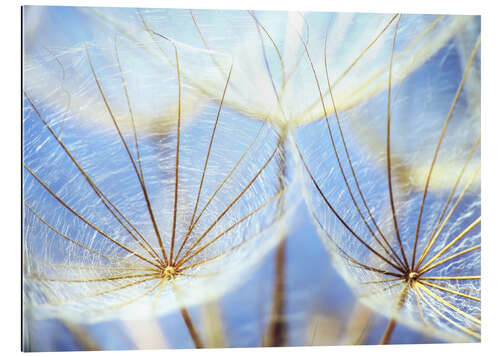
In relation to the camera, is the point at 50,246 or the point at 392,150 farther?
the point at 392,150

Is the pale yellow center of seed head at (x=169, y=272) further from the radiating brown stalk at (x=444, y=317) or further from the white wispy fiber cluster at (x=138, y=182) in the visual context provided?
the radiating brown stalk at (x=444, y=317)

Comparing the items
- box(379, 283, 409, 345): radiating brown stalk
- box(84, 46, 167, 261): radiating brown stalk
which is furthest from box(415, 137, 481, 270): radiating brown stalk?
box(84, 46, 167, 261): radiating brown stalk

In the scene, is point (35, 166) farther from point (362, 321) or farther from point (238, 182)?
point (362, 321)

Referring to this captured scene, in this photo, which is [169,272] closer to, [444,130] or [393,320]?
[393,320]

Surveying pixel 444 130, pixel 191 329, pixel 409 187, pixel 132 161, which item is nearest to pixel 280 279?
pixel 191 329

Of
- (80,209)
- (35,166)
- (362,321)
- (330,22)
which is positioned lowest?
(362,321)

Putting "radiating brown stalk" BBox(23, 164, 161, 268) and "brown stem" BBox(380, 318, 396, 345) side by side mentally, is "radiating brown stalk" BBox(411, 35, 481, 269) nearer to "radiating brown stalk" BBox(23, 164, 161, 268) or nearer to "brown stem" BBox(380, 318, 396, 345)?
"brown stem" BBox(380, 318, 396, 345)

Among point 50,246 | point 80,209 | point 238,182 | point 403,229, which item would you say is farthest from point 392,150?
point 50,246
